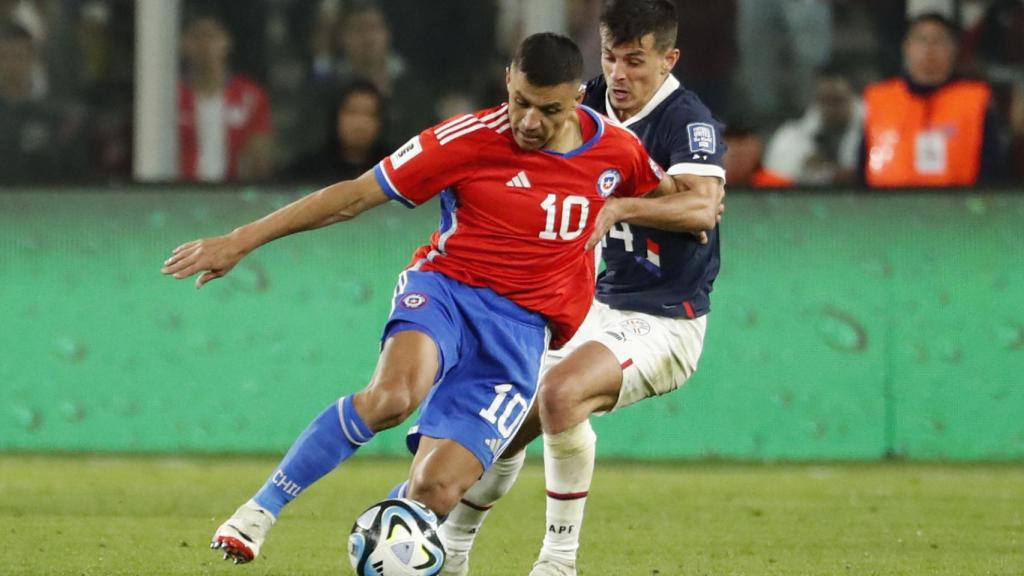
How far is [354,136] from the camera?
37.1 feet

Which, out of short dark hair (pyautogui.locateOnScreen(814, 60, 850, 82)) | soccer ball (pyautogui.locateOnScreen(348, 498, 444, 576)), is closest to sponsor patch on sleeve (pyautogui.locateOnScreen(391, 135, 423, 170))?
soccer ball (pyautogui.locateOnScreen(348, 498, 444, 576))

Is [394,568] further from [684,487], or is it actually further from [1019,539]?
[684,487]

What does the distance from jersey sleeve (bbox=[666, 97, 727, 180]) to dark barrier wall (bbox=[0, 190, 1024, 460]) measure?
398cm

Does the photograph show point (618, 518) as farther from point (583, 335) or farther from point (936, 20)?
point (936, 20)

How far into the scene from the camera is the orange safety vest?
36.2 ft

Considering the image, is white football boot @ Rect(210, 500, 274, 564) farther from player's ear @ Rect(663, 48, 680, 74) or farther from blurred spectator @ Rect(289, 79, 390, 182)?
blurred spectator @ Rect(289, 79, 390, 182)

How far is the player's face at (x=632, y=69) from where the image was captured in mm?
6996

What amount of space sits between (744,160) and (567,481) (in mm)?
5040

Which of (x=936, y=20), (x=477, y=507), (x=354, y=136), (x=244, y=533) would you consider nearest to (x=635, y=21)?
(x=477, y=507)

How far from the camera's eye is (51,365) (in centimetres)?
1095

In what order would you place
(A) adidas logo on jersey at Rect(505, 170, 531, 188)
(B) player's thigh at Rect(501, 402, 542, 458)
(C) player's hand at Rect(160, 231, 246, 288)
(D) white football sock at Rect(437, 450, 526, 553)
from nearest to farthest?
(C) player's hand at Rect(160, 231, 246, 288) < (A) adidas logo on jersey at Rect(505, 170, 531, 188) < (D) white football sock at Rect(437, 450, 526, 553) < (B) player's thigh at Rect(501, 402, 542, 458)

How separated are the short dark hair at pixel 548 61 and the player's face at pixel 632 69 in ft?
2.89

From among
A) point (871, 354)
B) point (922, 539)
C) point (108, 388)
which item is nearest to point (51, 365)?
point (108, 388)

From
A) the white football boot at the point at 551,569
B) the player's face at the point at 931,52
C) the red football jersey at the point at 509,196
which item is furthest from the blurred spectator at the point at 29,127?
the white football boot at the point at 551,569
